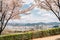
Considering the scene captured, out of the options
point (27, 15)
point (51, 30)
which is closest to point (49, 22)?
point (51, 30)

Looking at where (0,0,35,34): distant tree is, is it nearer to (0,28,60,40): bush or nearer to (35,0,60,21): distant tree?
(35,0,60,21): distant tree

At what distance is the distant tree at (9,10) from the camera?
38.0ft

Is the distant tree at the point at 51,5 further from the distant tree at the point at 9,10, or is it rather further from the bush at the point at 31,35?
the bush at the point at 31,35

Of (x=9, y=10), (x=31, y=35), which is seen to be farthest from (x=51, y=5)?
(x=31, y=35)

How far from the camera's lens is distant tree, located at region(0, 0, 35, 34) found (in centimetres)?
1159

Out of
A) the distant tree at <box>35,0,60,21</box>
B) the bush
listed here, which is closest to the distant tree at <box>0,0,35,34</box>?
the distant tree at <box>35,0,60,21</box>

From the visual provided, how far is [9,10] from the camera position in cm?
1184

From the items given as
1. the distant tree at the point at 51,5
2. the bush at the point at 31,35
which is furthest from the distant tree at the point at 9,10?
the bush at the point at 31,35

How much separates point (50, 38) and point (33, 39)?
3.08 ft

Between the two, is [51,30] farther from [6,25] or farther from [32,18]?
[6,25]

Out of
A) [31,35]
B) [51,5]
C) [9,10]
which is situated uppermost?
[9,10]

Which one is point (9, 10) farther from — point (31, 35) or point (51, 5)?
point (51, 5)

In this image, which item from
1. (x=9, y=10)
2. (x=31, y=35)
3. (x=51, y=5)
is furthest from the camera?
(x=51, y=5)

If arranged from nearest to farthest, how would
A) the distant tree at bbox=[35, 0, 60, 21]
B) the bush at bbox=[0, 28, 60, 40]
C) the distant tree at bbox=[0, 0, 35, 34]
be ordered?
the bush at bbox=[0, 28, 60, 40] < the distant tree at bbox=[0, 0, 35, 34] < the distant tree at bbox=[35, 0, 60, 21]
